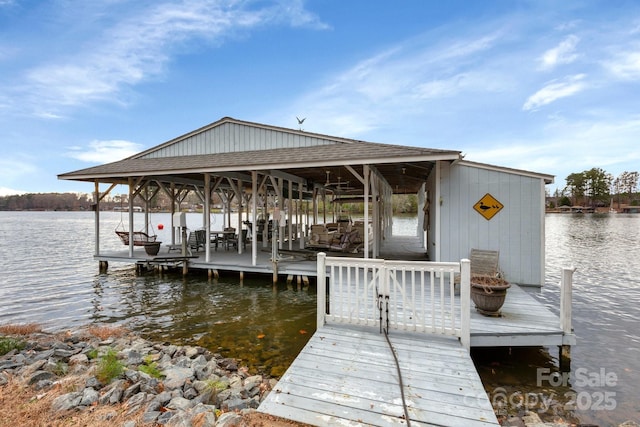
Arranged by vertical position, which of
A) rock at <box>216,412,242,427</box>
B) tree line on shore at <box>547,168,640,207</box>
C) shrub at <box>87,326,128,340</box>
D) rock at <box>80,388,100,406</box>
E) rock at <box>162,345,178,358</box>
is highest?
tree line on shore at <box>547,168,640,207</box>

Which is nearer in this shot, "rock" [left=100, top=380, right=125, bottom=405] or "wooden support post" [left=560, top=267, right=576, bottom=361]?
"rock" [left=100, top=380, right=125, bottom=405]

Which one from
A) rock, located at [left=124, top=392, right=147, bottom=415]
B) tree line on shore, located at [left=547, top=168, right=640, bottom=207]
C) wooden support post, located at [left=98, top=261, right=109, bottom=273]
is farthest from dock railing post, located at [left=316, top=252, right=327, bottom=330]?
tree line on shore, located at [left=547, top=168, right=640, bottom=207]

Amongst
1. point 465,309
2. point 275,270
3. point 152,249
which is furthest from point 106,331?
point 465,309

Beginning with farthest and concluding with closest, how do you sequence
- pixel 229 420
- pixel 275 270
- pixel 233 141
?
pixel 233 141 → pixel 275 270 → pixel 229 420

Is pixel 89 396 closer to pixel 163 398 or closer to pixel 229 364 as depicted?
pixel 163 398

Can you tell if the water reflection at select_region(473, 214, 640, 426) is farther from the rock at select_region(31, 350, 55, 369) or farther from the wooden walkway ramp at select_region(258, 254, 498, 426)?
the rock at select_region(31, 350, 55, 369)

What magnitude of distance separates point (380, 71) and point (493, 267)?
1094 centimetres

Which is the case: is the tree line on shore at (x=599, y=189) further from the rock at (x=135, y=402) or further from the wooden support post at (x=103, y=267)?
the rock at (x=135, y=402)

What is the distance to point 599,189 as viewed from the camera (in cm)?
5553

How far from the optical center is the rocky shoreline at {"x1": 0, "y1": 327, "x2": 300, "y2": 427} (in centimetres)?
249

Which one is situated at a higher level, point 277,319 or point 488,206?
point 488,206

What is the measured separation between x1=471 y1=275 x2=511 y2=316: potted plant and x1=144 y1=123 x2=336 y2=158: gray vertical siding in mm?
6238

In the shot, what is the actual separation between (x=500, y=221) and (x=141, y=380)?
6.40 meters

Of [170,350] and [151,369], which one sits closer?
[151,369]
